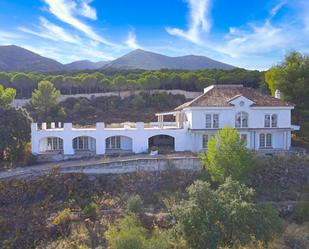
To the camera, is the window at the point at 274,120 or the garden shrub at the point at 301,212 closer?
the garden shrub at the point at 301,212

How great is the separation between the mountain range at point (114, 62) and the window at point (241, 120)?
107 meters

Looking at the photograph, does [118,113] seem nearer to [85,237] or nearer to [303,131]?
[303,131]

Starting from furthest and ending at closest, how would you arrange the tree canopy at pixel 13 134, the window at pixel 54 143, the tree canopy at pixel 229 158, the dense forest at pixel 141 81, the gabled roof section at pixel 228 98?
the dense forest at pixel 141 81 → the window at pixel 54 143 → the gabled roof section at pixel 228 98 → the tree canopy at pixel 13 134 → the tree canopy at pixel 229 158

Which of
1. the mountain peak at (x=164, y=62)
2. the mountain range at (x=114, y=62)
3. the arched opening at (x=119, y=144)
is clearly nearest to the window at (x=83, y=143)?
the arched opening at (x=119, y=144)

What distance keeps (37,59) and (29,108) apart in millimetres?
97240

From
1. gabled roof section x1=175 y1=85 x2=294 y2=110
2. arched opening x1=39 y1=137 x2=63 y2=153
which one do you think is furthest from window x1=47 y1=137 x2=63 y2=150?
gabled roof section x1=175 y1=85 x2=294 y2=110

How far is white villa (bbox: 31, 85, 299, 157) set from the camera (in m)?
32.7

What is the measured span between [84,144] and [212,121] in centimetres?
1237

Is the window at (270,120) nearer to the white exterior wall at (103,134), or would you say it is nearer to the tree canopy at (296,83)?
the tree canopy at (296,83)

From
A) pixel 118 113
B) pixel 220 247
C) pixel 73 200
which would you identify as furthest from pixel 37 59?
pixel 220 247

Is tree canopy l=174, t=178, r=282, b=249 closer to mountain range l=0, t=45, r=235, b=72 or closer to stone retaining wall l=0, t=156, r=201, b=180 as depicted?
stone retaining wall l=0, t=156, r=201, b=180

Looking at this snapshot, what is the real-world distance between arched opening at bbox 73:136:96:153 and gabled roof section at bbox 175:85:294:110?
31.3ft

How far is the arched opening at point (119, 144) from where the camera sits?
3409 cm

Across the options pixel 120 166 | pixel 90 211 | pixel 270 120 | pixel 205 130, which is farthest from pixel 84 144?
pixel 270 120
